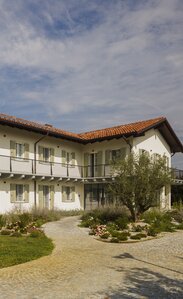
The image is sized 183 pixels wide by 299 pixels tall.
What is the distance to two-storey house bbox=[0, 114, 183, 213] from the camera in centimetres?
2633

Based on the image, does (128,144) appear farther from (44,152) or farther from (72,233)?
(72,233)

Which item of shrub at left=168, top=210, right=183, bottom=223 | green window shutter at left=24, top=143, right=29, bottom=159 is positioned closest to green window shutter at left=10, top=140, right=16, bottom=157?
green window shutter at left=24, top=143, right=29, bottom=159

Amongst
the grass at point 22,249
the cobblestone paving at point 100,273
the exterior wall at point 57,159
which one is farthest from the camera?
the exterior wall at point 57,159

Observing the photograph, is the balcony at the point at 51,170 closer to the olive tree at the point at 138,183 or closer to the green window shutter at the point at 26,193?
the green window shutter at the point at 26,193

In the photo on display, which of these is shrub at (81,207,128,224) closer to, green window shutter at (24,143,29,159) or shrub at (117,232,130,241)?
shrub at (117,232,130,241)

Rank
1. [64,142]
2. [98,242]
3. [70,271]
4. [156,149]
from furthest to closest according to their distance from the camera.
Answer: [156,149], [64,142], [98,242], [70,271]

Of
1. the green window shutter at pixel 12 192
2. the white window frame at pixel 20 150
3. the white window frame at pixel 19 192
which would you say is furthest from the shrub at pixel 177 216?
the white window frame at pixel 20 150

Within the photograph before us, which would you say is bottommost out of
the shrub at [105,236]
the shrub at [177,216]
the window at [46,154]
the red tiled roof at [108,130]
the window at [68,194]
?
the shrub at [177,216]

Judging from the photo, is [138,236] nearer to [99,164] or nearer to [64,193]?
[64,193]

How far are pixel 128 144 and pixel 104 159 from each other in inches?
113

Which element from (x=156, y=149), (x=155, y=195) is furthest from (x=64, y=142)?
(x=155, y=195)

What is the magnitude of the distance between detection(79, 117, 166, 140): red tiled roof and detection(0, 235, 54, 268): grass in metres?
15.6

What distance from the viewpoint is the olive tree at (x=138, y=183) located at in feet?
72.1

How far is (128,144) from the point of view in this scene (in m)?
30.5
